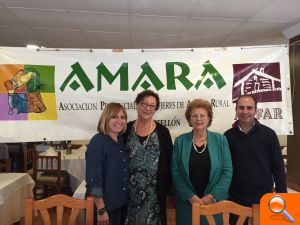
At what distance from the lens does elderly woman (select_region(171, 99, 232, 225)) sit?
1.77m

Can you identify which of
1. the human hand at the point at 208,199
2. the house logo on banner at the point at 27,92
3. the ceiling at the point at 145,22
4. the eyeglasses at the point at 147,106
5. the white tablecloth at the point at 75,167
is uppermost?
the ceiling at the point at 145,22

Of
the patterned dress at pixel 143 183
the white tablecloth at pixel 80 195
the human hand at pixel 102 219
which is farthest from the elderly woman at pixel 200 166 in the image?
the white tablecloth at pixel 80 195

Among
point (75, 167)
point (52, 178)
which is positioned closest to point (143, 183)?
point (75, 167)

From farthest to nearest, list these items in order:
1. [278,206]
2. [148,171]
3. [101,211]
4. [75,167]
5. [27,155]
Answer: [27,155], [75,167], [148,171], [101,211], [278,206]

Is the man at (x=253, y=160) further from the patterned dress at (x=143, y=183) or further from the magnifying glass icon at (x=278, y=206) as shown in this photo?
the magnifying glass icon at (x=278, y=206)

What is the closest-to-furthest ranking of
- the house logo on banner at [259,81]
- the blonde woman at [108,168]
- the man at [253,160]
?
the blonde woman at [108,168] < the man at [253,160] < the house logo on banner at [259,81]

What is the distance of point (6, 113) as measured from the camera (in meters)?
2.26

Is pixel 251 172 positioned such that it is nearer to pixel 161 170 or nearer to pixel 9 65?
pixel 161 170

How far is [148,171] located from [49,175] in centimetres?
272

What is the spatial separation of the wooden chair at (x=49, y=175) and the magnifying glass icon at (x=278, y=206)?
3.25 m

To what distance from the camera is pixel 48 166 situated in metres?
3.98

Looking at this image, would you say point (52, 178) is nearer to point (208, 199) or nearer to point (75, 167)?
point (75, 167)

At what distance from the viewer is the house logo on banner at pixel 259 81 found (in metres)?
2.37

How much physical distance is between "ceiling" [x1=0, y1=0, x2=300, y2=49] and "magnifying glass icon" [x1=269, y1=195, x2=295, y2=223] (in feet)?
7.06
